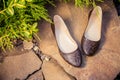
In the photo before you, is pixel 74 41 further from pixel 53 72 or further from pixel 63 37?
pixel 53 72

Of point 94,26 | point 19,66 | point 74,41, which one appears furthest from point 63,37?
point 19,66

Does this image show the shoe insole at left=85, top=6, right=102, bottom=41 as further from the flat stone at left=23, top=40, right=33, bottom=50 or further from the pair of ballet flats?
the flat stone at left=23, top=40, right=33, bottom=50

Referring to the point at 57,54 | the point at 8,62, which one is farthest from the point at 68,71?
the point at 8,62

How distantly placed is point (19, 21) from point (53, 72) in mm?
375

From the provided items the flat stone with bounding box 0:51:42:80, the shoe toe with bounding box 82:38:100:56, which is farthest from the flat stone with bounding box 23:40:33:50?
the shoe toe with bounding box 82:38:100:56

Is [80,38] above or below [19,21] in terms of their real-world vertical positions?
below

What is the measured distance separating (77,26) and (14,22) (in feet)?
1.41

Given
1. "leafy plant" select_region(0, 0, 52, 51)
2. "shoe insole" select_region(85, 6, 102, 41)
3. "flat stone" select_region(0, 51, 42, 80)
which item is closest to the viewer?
"leafy plant" select_region(0, 0, 52, 51)

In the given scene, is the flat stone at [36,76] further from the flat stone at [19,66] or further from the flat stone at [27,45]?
the flat stone at [27,45]

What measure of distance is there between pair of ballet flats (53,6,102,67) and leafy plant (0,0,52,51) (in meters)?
0.16

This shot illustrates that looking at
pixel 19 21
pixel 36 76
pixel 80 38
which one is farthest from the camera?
pixel 80 38

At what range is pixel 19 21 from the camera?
1748mm

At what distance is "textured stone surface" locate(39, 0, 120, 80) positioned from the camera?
1.87 metres

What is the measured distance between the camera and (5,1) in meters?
1.71
